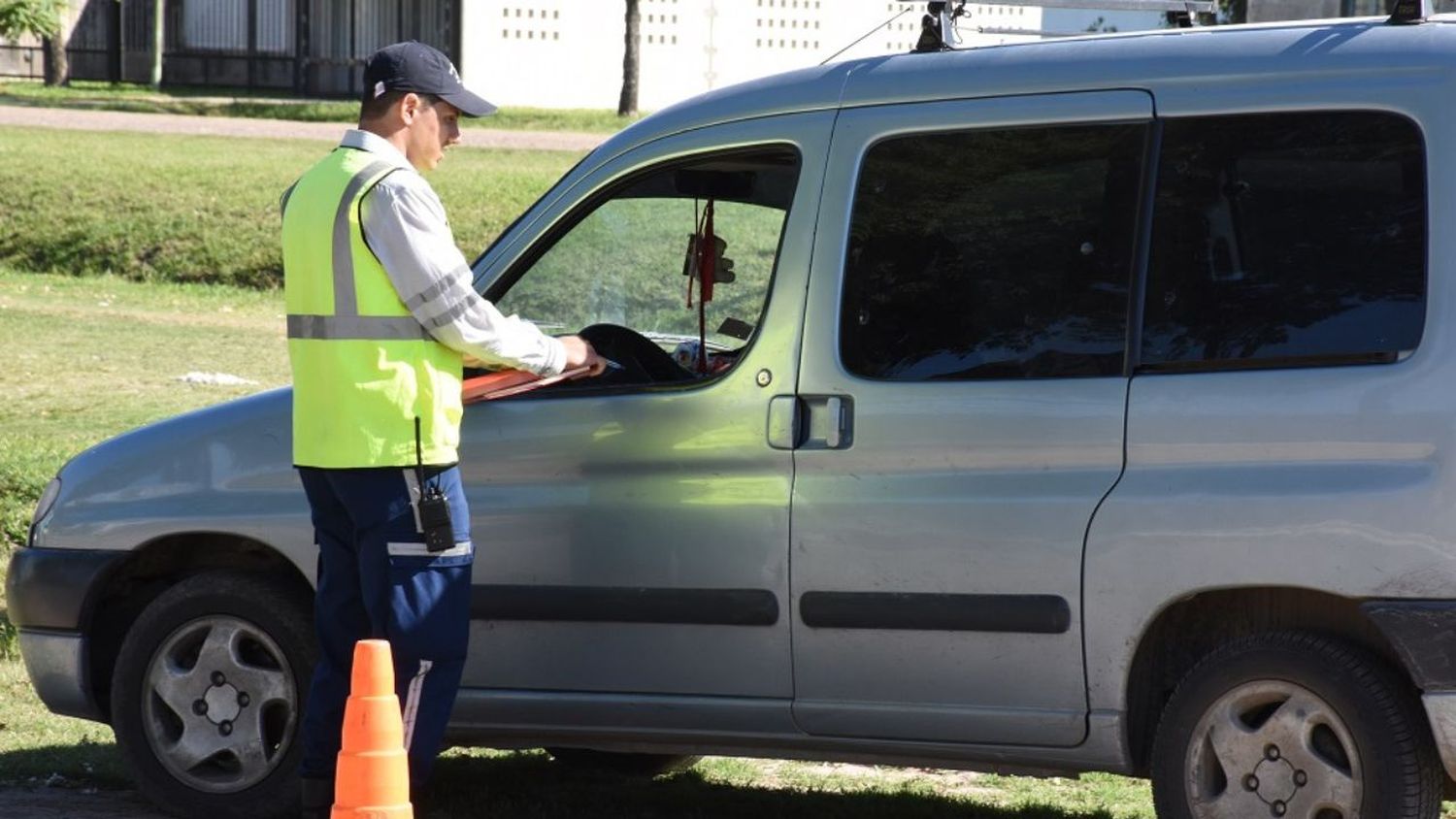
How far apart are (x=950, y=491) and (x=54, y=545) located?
2559 millimetres

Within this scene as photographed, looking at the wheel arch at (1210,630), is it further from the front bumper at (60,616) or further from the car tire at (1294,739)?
the front bumper at (60,616)

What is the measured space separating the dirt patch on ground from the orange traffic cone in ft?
5.79

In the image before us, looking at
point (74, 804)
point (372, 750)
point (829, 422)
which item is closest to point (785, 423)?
point (829, 422)

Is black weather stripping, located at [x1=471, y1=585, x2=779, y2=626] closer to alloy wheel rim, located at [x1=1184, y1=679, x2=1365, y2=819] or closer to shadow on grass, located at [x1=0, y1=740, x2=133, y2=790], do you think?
alloy wheel rim, located at [x1=1184, y1=679, x2=1365, y2=819]

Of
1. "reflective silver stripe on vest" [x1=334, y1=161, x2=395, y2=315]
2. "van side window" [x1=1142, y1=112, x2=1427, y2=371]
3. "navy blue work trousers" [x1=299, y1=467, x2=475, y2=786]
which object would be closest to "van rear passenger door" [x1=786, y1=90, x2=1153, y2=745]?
"van side window" [x1=1142, y1=112, x2=1427, y2=371]

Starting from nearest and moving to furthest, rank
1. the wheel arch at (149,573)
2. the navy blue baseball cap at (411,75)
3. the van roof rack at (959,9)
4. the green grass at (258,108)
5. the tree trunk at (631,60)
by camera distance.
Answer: the navy blue baseball cap at (411,75) → the van roof rack at (959,9) → the wheel arch at (149,573) → the green grass at (258,108) → the tree trunk at (631,60)

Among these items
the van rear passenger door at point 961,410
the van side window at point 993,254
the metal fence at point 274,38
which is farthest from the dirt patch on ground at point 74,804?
the metal fence at point 274,38

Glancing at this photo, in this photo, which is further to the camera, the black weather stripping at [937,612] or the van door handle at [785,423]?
the van door handle at [785,423]

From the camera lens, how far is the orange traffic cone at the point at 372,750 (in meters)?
4.34

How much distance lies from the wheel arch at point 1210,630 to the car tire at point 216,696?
2.14 metres

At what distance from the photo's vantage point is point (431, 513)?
4855mm

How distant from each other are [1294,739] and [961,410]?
101 centimetres

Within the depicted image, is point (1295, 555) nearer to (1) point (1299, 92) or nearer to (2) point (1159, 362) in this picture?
(2) point (1159, 362)

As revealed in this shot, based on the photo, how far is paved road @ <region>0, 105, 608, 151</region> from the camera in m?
30.3
